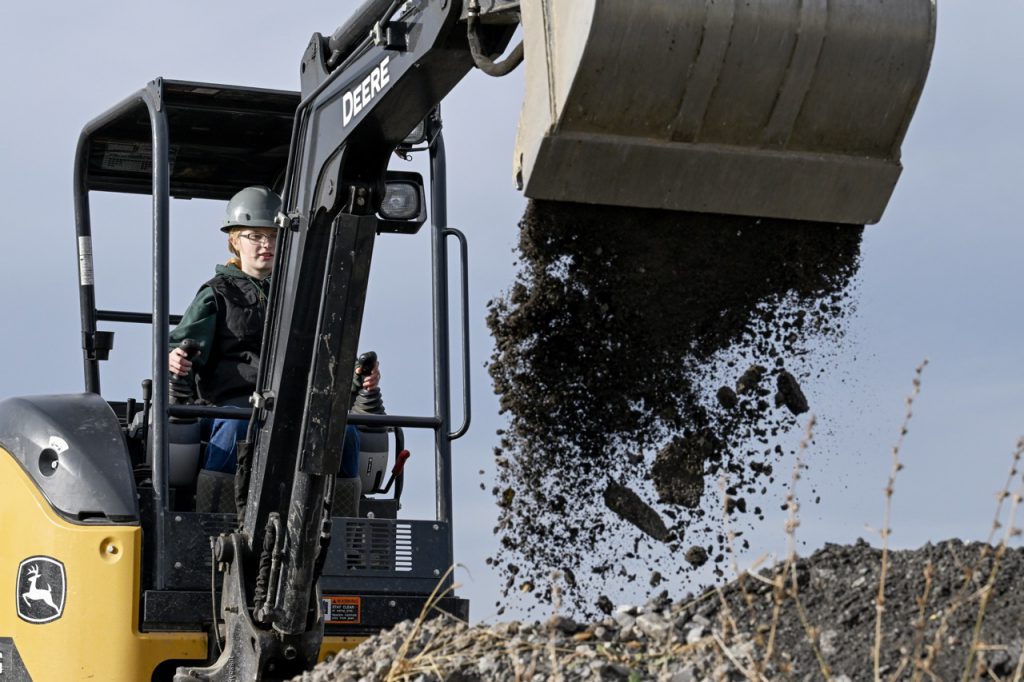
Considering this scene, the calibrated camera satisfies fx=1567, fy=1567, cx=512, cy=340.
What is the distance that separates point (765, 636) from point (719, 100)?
1551 mm

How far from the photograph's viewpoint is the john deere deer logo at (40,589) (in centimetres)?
536

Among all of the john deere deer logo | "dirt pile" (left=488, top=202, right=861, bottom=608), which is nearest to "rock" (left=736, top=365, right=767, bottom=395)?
"dirt pile" (left=488, top=202, right=861, bottom=608)

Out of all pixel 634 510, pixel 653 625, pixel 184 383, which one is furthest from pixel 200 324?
pixel 653 625

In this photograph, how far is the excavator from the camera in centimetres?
445

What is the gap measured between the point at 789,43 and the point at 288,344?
1893mm

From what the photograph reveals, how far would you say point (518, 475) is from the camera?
5.45 metres

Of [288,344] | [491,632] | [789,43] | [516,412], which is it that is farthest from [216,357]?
[789,43]

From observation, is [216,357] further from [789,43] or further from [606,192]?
[789,43]

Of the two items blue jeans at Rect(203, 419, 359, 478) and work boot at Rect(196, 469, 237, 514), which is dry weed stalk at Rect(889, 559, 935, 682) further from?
work boot at Rect(196, 469, 237, 514)

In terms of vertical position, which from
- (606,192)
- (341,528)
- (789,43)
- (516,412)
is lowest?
(341,528)

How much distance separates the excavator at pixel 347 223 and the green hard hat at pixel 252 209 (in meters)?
0.26

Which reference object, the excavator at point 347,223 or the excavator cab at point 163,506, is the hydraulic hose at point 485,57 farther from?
the excavator cab at point 163,506

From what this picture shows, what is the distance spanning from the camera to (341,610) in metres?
5.58

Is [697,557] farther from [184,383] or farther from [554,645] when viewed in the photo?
[184,383]
